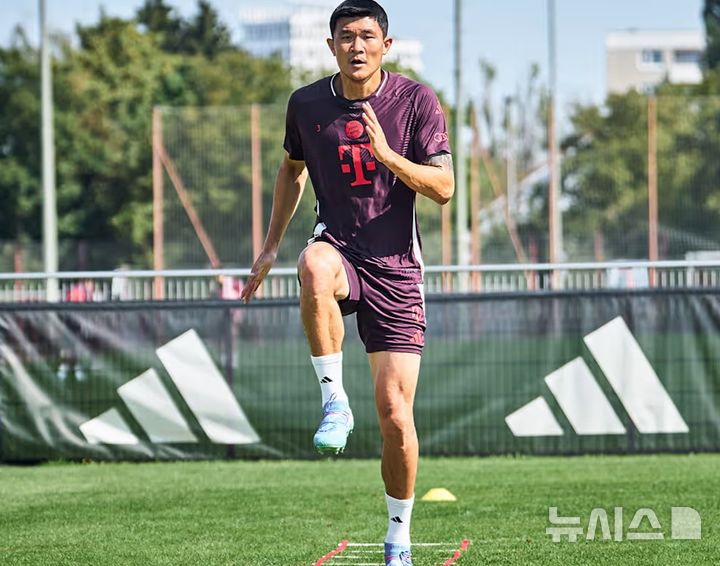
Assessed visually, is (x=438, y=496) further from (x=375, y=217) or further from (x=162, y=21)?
(x=162, y=21)

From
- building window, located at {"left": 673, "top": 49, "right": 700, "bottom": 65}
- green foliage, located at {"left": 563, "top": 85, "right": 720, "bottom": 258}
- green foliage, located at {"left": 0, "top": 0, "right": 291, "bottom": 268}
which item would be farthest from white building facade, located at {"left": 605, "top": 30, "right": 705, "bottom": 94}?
green foliage, located at {"left": 563, "top": 85, "right": 720, "bottom": 258}

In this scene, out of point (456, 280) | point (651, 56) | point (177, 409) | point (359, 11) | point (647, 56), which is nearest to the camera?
point (359, 11)

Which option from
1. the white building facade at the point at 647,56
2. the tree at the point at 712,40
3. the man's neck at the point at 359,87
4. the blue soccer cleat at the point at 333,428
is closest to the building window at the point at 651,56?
the white building facade at the point at 647,56

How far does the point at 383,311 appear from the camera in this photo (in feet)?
23.7

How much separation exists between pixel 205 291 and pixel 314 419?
167 inches

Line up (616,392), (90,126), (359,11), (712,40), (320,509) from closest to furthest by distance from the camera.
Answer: (359,11)
(320,509)
(616,392)
(90,126)
(712,40)

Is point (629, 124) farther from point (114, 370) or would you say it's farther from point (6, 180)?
point (6, 180)

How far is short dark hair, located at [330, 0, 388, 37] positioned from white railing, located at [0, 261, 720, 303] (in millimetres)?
5445

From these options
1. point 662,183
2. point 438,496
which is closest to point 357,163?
point 438,496

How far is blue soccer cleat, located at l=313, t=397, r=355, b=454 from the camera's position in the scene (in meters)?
6.67

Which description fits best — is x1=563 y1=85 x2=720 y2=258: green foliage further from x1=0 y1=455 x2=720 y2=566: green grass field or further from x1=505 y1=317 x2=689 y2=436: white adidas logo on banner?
x1=0 y1=455 x2=720 y2=566: green grass field

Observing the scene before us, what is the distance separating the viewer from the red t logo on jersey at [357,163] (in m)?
7.13

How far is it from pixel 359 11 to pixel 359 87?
38 centimetres

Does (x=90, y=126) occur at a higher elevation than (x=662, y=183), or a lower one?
higher
